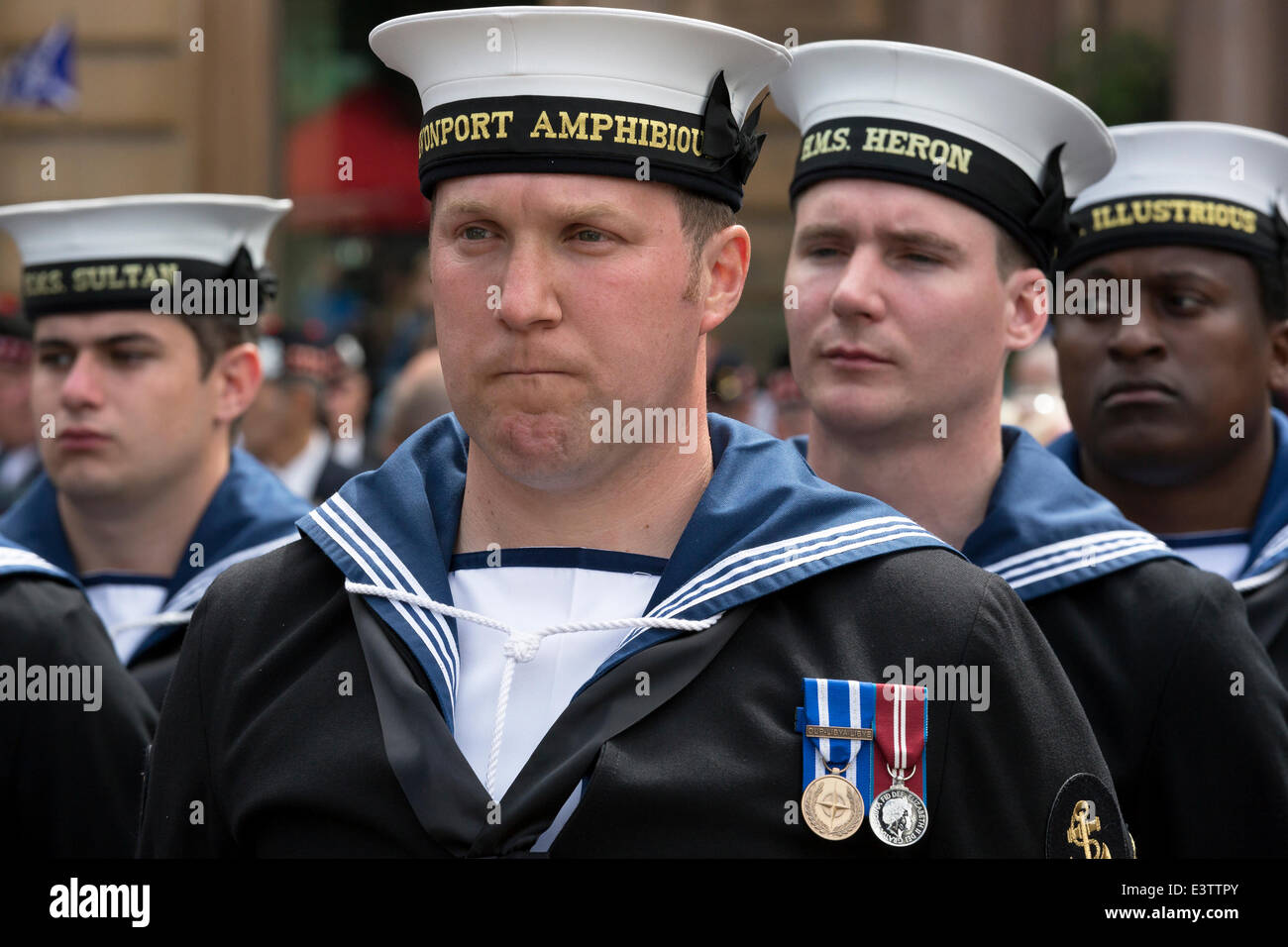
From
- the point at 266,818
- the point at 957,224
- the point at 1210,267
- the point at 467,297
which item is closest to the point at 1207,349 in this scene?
the point at 1210,267

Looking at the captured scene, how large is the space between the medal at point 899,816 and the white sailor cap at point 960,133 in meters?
1.54

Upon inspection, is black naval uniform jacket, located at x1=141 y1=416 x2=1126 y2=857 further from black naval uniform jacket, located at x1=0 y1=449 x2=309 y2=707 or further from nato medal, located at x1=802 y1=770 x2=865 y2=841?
black naval uniform jacket, located at x1=0 y1=449 x2=309 y2=707

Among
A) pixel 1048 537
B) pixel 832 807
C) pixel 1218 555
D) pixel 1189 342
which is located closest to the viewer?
pixel 832 807

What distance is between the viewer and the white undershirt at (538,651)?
271 centimetres

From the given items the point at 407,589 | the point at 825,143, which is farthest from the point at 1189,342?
the point at 407,589

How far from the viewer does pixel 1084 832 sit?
270cm

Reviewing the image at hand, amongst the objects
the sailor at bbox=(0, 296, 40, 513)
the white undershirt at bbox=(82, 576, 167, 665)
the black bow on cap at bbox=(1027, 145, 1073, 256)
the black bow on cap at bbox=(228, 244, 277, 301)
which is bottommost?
the white undershirt at bbox=(82, 576, 167, 665)

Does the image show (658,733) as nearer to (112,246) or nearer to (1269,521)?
(1269,521)

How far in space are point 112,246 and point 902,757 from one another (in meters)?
3.17

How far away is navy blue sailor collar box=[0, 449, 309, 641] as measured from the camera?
4898 mm

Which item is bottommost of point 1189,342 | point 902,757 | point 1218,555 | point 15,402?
point 902,757

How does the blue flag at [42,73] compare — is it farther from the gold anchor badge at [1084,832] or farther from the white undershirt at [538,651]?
the gold anchor badge at [1084,832]

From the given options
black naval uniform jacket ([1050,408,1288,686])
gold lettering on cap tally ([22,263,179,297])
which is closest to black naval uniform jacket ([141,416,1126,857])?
black naval uniform jacket ([1050,408,1288,686])

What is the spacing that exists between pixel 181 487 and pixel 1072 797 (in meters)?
3.10
